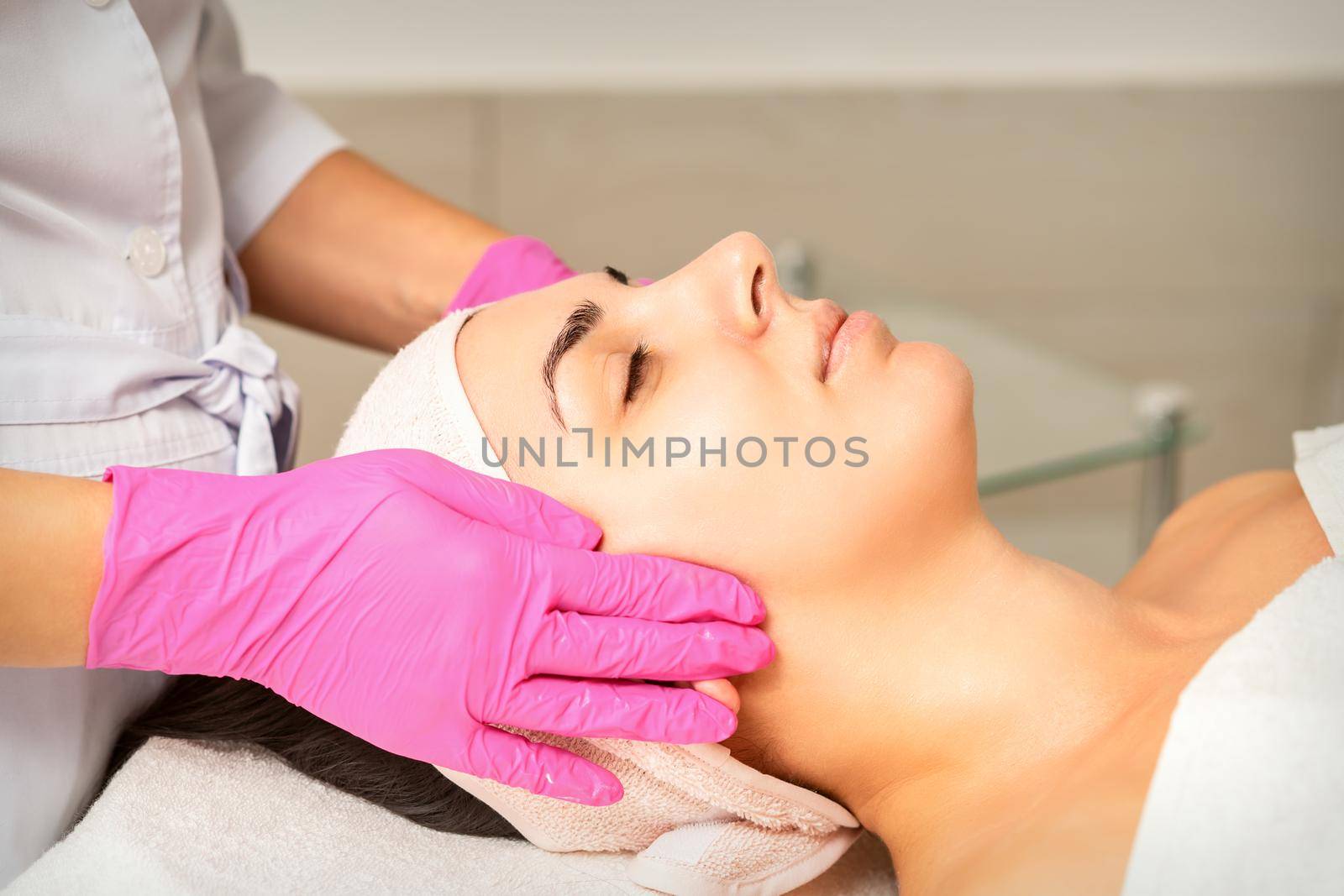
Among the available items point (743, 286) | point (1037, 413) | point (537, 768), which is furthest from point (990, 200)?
point (537, 768)

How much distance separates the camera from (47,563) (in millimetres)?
821

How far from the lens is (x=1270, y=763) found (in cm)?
80

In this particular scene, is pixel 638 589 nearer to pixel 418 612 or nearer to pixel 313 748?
pixel 418 612

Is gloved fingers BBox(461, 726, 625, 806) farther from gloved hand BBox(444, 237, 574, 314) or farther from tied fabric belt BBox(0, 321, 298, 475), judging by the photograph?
gloved hand BBox(444, 237, 574, 314)

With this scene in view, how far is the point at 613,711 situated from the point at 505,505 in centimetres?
20

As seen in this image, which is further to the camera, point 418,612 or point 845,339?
point 845,339

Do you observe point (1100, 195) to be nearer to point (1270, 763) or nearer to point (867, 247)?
point (867, 247)

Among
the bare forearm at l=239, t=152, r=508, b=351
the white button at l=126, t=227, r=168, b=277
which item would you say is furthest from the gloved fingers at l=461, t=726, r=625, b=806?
the bare forearm at l=239, t=152, r=508, b=351

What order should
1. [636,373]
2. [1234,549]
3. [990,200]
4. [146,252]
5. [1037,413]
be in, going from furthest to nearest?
1. [990,200]
2. [1037,413]
3. [1234,549]
4. [146,252]
5. [636,373]

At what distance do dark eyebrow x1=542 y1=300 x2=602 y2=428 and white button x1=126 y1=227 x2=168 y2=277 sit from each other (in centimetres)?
45

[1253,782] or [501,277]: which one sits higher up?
[501,277]

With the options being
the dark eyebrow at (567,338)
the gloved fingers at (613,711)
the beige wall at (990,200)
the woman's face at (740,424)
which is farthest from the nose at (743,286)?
the beige wall at (990,200)

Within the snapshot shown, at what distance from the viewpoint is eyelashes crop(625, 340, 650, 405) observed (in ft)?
3.42

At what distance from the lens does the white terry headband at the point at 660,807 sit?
1038mm
